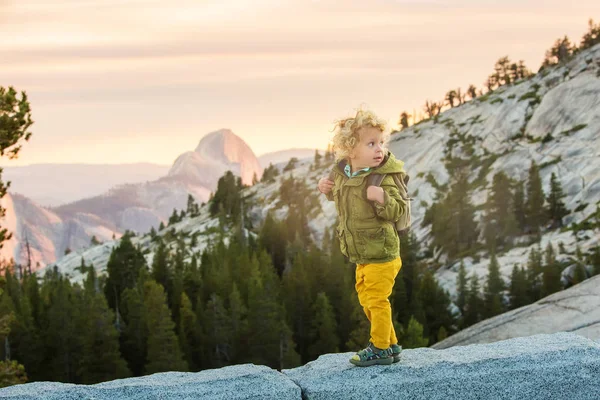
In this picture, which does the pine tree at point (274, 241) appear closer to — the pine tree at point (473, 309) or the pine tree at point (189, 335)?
the pine tree at point (189, 335)

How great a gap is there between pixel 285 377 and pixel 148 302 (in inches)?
2063

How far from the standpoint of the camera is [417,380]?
8547 mm

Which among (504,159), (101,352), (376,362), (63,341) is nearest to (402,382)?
(376,362)

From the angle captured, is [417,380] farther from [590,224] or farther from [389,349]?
[590,224]

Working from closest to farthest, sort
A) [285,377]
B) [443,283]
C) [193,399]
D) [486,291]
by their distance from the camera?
[193,399]
[285,377]
[486,291]
[443,283]

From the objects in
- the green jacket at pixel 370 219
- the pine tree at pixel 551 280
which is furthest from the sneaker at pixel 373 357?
the pine tree at pixel 551 280

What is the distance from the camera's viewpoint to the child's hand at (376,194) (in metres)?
8.77

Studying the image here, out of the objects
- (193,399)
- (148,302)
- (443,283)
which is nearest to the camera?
(193,399)

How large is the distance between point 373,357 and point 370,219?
195 centimetres

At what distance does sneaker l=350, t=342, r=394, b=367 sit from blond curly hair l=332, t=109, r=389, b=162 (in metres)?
2.79

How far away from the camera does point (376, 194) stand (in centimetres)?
877

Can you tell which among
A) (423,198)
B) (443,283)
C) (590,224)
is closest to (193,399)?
(443,283)

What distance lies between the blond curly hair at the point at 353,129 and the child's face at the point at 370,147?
0.20ft

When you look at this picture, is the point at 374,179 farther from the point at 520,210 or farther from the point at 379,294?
the point at 520,210
